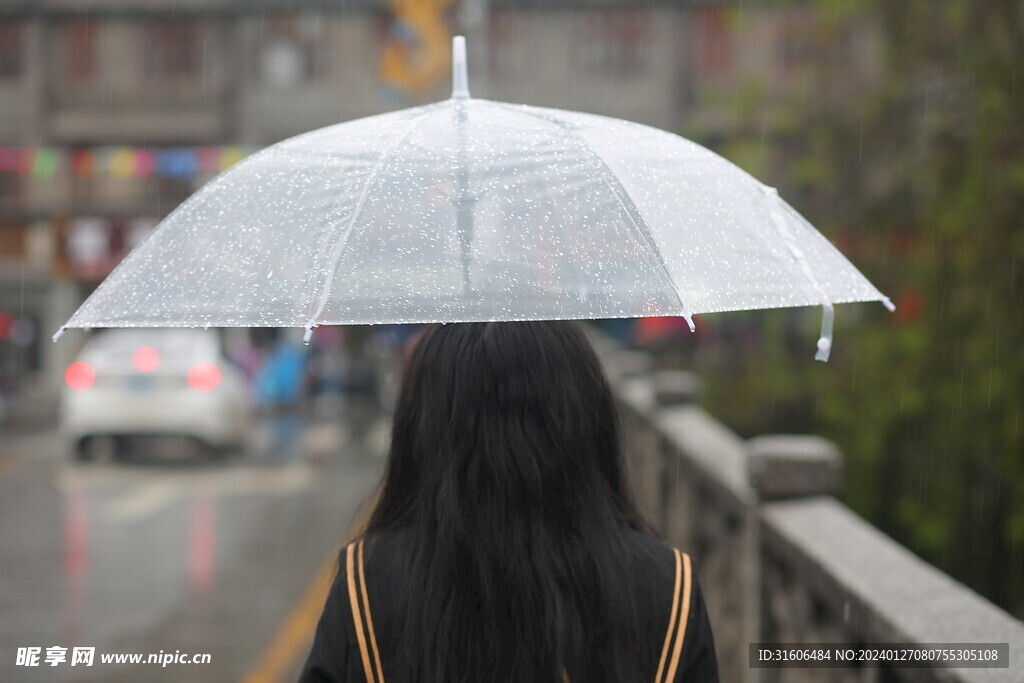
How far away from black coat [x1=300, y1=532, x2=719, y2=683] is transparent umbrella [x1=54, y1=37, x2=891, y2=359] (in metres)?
0.43

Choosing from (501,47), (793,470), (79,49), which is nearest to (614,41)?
(501,47)

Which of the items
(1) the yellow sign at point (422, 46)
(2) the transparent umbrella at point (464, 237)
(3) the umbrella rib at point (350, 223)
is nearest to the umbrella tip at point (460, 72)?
(2) the transparent umbrella at point (464, 237)

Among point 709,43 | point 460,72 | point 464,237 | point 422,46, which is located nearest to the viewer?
point 464,237

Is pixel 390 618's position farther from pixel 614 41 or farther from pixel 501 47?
pixel 614 41

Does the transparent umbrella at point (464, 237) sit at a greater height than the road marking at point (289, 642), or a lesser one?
greater

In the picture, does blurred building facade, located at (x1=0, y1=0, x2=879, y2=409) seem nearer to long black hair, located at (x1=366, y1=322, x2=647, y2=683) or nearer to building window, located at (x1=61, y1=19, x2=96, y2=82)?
building window, located at (x1=61, y1=19, x2=96, y2=82)

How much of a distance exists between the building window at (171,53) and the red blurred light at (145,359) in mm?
18707

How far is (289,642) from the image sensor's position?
6.75 metres

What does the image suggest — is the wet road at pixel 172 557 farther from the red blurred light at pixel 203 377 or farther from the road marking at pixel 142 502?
the red blurred light at pixel 203 377

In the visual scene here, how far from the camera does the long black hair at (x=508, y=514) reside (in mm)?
1870

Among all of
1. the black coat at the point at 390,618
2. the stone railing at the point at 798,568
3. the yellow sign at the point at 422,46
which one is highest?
the yellow sign at the point at 422,46

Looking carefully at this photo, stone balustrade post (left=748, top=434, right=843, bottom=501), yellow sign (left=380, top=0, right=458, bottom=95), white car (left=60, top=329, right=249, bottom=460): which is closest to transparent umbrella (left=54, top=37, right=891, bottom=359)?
stone balustrade post (left=748, top=434, right=843, bottom=501)

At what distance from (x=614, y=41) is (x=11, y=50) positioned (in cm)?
1616

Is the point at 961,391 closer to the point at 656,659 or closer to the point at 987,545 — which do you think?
the point at 987,545
